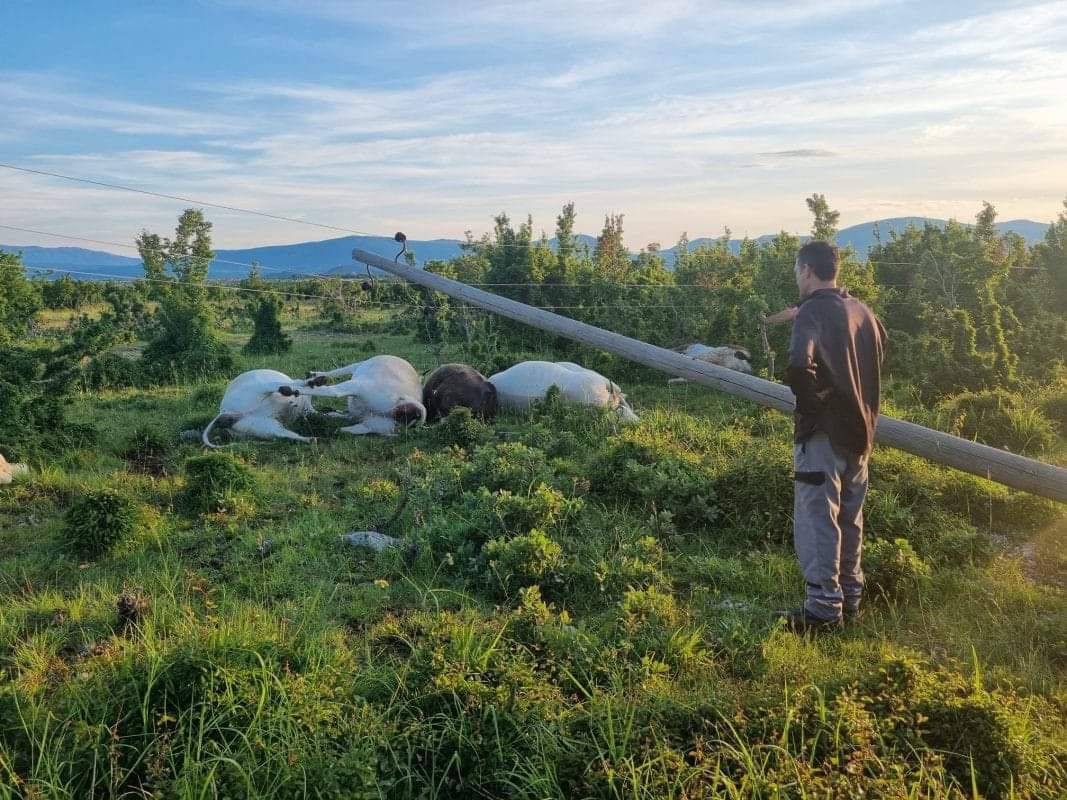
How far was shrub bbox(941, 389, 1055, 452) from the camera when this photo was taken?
784 centimetres

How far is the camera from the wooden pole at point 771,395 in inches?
206

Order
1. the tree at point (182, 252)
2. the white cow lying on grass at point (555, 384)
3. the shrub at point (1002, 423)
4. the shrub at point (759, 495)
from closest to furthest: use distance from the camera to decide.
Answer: the shrub at point (759, 495), the shrub at point (1002, 423), the white cow lying on grass at point (555, 384), the tree at point (182, 252)

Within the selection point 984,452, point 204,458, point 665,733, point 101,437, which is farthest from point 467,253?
point 665,733

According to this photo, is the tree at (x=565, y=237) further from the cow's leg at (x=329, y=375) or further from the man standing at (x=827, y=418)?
the man standing at (x=827, y=418)

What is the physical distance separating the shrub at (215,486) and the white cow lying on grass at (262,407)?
2.18 metres

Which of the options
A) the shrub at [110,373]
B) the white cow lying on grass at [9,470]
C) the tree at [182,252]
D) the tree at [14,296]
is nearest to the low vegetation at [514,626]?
the white cow lying on grass at [9,470]

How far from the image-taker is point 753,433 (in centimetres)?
871

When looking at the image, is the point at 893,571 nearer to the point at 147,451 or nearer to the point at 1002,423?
the point at 1002,423

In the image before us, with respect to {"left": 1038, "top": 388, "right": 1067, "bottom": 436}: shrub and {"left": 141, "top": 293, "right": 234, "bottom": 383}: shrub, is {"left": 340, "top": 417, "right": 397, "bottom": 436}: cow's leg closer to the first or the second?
{"left": 141, "top": 293, "right": 234, "bottom": 383}: shrub

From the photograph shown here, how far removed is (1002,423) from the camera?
8062mm

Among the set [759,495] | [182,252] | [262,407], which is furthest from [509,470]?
[182,252]

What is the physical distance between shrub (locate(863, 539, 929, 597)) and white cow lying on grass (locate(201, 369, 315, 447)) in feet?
20.2

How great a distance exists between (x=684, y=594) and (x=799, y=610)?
0.74 metres

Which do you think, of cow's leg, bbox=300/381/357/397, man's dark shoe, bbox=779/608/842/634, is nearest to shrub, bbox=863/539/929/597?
man's dark shoe, bbox=779/608/842/634
